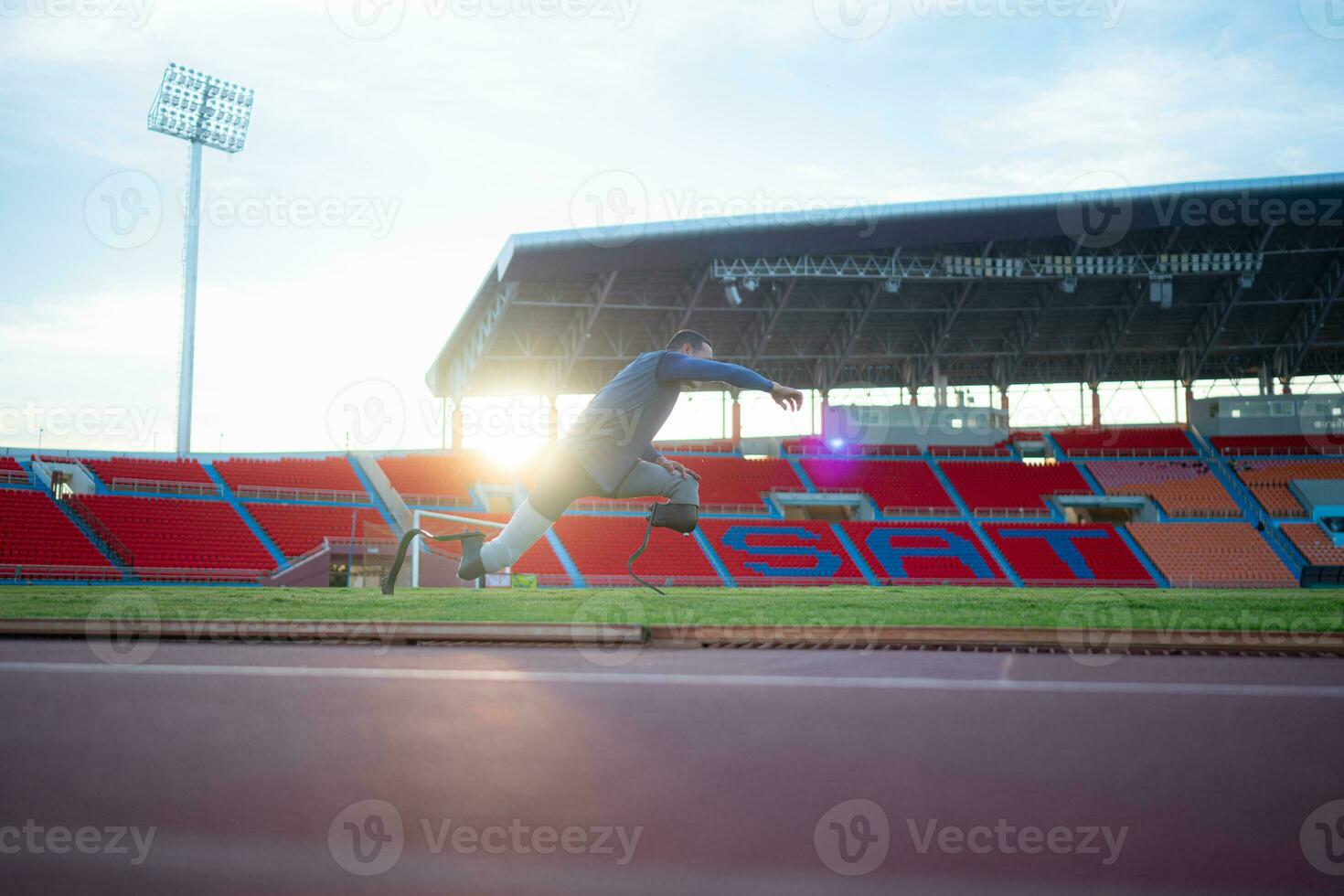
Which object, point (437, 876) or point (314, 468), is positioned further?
point (314, 468)

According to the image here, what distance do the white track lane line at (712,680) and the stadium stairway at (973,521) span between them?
87.9 ft

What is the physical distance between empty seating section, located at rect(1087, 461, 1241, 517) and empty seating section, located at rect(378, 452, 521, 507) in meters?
22.6

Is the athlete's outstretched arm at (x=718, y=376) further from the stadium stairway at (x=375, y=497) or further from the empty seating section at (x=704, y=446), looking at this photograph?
the empty seating section at (x=704, y=446)

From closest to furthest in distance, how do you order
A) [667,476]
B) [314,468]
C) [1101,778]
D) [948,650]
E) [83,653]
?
[1101,778] < [83,653] < [948,650] < [667,476] < [314,468]

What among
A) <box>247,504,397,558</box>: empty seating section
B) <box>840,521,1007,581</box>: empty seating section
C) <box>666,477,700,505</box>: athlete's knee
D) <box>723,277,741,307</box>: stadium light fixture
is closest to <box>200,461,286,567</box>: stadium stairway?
<box>247,504,397,558</box>: empty seating section

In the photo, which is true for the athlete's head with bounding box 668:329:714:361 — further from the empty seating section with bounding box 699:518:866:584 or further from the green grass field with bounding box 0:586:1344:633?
the empty seating section with bounding box 699:518:866:584

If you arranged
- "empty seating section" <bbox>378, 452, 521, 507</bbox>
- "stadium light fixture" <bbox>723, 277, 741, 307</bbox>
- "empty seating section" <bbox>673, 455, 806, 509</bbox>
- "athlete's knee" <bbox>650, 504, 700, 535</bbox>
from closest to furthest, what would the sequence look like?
"athlete's knee" <bbox>650, 504, 700, 535</bbox>
"stadium light fixture" <bbox>723, 277, 741, 307</bbox>
"empty seating section" <bbox>378, 452, 521, 507</bbox>
"empty seating section" <bbox>673, 455, 806, 509</bbox>

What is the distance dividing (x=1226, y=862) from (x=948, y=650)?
2.93 metres

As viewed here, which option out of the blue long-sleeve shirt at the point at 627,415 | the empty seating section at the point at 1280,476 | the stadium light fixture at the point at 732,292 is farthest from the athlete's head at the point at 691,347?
the empty seating section at the point at 1280,476

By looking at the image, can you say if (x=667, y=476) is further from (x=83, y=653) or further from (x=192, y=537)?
(x=192, y=537)

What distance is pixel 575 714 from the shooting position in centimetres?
306

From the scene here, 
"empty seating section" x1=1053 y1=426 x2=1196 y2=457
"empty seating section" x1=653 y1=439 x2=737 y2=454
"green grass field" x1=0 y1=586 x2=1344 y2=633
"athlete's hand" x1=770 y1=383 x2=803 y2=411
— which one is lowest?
"green grass field" x1=0 y1=586 x2=1344 y2=633

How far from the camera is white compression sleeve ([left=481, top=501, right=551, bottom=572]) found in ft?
17.5

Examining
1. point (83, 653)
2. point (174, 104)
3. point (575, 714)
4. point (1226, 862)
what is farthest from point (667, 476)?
point (174, 104)
